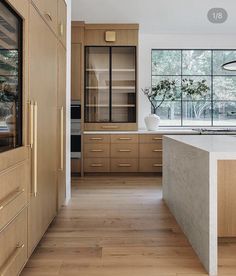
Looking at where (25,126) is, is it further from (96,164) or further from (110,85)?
(110,85)

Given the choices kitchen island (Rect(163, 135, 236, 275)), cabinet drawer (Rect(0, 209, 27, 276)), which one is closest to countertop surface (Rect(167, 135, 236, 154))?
kitchen island (Rect(163, 135, 236, 275))

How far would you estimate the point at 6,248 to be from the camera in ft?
5.47

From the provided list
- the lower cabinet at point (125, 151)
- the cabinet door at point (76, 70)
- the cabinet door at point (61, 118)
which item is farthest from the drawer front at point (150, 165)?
the cabinet door at point (61, 118)

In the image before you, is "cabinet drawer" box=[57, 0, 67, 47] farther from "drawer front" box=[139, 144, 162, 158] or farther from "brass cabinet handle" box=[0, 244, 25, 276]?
"drawer front" box=[139, 144, 162, 158]

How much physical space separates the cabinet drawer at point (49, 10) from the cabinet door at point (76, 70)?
257 centimetres

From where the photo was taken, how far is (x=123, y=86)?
5965 millimetres

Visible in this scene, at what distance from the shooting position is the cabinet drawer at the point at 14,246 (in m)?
1.63

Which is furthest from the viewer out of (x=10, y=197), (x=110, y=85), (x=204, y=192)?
(x=110, y=85)

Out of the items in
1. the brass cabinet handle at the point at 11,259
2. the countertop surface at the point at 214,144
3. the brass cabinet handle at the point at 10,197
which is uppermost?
the countertop surface at the point at 214,144

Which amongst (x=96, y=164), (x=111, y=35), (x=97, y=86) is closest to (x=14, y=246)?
(x=96, y=164)

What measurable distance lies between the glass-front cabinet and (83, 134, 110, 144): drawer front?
0.40m

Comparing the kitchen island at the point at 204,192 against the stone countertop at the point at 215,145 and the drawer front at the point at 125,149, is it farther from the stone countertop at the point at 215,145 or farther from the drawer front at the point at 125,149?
the drawer front at the point at 125,149

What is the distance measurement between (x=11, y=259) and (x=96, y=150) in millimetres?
3880

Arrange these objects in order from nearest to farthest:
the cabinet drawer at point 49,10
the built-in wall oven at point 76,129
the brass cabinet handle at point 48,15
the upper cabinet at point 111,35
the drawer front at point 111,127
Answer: the cabinet drawer at point 49,10 < the brass cabinet handle at point 48,15 < the built-in wall oven at point 76,129 < the upper cabinet at point 111,35 < the drawer front at point 111,127
